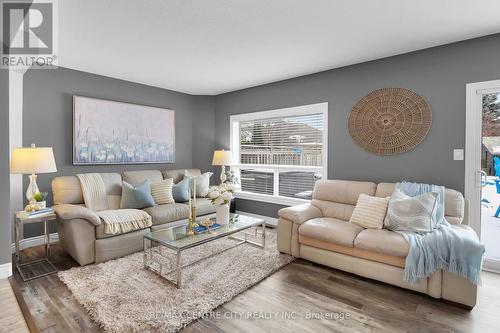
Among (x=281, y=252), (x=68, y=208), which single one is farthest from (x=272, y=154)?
(x=68, y=208)

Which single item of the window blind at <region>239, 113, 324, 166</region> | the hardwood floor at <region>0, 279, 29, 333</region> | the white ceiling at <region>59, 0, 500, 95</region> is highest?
the white ceiling at <region>59, 0, 500, 95</region>

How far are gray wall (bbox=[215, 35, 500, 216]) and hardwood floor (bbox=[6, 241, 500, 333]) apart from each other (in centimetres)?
138

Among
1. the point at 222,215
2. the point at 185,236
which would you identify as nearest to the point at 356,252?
the point at 222,215

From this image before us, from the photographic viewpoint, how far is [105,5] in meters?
2.16

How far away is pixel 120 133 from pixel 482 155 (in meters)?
4.91

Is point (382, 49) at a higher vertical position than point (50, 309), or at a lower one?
higher

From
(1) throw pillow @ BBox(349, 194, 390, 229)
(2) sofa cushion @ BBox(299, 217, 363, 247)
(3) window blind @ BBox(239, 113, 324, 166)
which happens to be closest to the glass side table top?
(2) sofa cushion @ BBox(299, 217, 363, 247)

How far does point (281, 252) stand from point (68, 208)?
101 inches

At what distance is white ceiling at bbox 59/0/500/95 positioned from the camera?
2209 mm

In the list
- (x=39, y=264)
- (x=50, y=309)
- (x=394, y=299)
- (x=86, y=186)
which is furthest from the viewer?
(x=86, y=186)

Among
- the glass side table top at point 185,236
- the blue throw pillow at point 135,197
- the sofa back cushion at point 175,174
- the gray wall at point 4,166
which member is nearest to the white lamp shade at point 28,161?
the gray wall at point 4,166

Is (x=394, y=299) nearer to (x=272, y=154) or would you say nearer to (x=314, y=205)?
(x=314, y=205)

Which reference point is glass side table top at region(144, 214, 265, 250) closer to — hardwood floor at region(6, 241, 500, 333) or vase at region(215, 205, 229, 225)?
vase at region(215, 205, 229, 225)

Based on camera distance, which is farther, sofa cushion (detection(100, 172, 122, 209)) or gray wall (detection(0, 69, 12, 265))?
sofa cushion (detection(100, 172, 122, 209))
